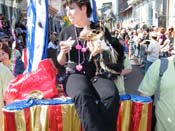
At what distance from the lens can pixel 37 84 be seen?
108 inches

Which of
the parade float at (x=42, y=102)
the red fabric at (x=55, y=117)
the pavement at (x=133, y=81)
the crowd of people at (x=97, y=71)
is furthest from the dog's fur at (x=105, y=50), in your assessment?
the pavement at (x=133, y=81)

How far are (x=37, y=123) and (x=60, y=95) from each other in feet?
1.10

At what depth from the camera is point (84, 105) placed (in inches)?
94.3

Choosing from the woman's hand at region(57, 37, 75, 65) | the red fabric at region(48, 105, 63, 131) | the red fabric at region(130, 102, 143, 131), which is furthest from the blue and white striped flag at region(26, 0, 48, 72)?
the red fabric at region(130, 102, 143, 131)

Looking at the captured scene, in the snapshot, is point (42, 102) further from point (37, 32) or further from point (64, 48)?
point (37, 32)

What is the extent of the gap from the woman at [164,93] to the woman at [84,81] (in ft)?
1.25

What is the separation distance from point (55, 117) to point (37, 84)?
0.34 m

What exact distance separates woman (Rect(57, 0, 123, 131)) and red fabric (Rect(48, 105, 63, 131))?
15 cm

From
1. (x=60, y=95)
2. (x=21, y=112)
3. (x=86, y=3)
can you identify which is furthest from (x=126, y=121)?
(x=86, y=3)

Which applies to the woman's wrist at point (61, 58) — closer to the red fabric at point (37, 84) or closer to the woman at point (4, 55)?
the red fabric at point (37, 84)

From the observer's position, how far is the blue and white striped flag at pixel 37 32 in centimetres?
311

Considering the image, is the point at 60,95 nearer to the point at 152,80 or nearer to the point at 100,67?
the point at 100,67

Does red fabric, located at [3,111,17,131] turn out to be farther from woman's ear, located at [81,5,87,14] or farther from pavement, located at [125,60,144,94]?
pavement, located at [125,60,144,94]

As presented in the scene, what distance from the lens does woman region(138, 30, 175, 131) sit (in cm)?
277
